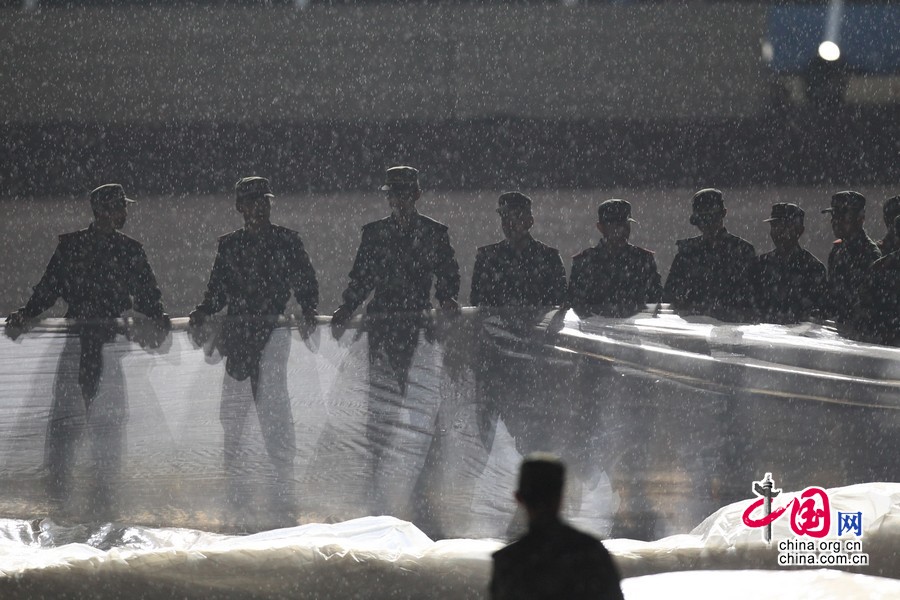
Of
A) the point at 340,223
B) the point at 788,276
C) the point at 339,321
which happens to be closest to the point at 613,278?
the point at 788,276

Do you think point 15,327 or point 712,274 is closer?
point 15,327

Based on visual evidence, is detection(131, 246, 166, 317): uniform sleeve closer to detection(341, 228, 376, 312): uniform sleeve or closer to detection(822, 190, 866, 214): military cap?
detection(341, 228, 376, 312): uniform sleeve

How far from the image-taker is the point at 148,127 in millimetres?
10727

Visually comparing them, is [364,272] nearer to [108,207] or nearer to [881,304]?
[108,207]

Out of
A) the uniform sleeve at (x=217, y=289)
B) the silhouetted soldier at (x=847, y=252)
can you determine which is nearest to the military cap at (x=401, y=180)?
the uniform sleeve at (x=217, y=289)

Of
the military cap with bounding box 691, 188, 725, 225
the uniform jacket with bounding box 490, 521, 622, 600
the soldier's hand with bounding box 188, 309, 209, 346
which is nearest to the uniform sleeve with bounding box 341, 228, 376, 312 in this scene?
the soldier's hand with bounding box 188, 309, 209, 346

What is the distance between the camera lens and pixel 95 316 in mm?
3918

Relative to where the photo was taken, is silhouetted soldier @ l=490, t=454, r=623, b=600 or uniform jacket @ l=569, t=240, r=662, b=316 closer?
silhouetted soldier @ l=490, t=454, r=623, b=600

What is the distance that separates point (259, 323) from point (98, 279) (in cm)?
77

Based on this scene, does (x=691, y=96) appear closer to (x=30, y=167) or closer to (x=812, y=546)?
(x=30, y=167)

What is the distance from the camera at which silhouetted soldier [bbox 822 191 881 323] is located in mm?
3822

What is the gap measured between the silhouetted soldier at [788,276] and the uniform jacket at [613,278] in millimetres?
429

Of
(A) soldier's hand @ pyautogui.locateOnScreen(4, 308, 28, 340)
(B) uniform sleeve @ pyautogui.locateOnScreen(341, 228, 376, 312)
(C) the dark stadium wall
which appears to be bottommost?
(A) soldier's hand @ pyautogui.locateOnScreen(4, 308, 28, 340)

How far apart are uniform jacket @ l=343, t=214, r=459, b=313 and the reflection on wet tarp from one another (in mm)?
381
